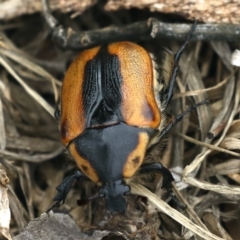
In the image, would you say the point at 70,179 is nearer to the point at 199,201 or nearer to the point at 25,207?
the point at 25,207

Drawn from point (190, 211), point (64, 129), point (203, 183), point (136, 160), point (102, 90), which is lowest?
point (190, 211)

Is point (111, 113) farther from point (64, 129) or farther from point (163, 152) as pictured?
point (163, 152)

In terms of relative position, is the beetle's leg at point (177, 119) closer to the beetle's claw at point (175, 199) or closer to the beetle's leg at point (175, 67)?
the beetle's leg at point (175, 67)

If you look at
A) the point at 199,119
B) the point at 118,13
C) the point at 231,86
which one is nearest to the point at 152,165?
the point at 199,119

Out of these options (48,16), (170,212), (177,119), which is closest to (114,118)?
(177,119)

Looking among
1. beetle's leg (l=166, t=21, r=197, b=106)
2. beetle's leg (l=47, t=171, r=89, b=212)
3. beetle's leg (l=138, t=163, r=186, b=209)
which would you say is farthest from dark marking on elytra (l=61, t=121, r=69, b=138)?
beetle's leg (l=166, t=21, r=197, b=106)

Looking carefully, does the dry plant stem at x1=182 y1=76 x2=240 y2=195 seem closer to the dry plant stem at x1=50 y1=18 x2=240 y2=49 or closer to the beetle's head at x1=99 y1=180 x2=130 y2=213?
the beetle's head at x1=99 y1=180 x2=130 y2=213
